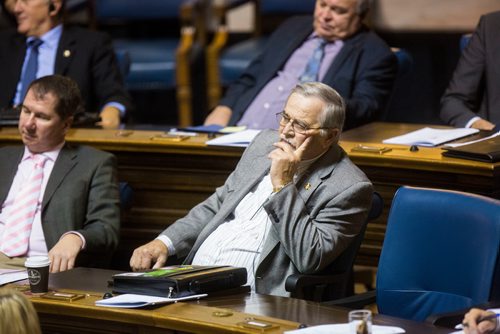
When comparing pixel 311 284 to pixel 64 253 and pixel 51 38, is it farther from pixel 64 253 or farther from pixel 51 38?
pixel 51 38

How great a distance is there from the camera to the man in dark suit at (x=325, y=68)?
5.20m

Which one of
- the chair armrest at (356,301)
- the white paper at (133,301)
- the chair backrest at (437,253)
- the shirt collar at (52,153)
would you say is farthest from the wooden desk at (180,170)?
the white paper at (133,301)

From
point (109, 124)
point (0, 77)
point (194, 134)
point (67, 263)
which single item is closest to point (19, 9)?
point (0, 77)

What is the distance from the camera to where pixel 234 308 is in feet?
9.92

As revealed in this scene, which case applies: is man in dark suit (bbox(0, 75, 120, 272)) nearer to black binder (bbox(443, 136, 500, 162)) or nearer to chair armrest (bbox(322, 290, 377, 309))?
chair armrest (bbox(322, 290, 377, 309))

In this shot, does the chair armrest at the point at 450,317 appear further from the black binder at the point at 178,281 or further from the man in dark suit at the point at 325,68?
the man in dark suit at the point at 325,68

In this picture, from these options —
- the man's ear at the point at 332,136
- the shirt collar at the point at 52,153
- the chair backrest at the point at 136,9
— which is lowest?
the chair backrest at the point at 136,9

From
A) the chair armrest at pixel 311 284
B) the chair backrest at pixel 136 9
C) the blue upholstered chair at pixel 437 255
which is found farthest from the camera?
the chair backrest at pixel 136 9

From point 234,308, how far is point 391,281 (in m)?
0.61

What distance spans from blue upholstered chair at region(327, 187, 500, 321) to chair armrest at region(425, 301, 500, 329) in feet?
0.62

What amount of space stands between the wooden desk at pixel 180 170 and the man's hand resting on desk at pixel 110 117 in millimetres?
312

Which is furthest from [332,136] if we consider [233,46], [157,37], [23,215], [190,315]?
[157,37]

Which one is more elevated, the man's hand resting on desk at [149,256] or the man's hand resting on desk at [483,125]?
the man's hand resting on desk at [483,125]

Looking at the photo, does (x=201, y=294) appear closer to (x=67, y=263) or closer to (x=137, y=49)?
(x=67, y=263)
